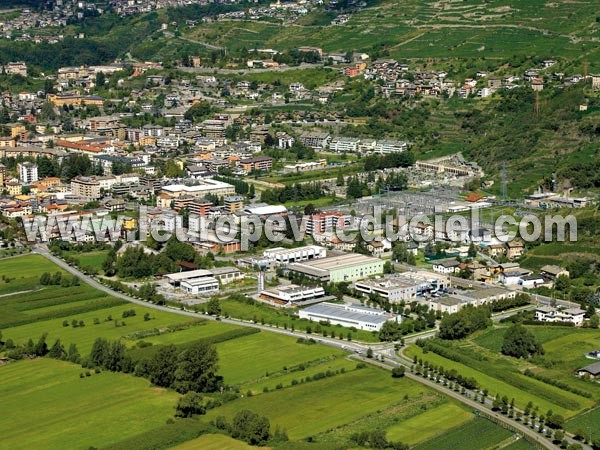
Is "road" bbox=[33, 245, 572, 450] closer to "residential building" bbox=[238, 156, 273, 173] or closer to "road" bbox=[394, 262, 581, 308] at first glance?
"road" bbox=[394, 262, 581, 308]

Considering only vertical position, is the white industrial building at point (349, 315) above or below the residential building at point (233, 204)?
below

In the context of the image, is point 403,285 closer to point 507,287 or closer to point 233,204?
point 507,287

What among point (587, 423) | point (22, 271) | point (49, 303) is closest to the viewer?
point (587, 423)

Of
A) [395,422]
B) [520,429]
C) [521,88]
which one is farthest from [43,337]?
[521,88]

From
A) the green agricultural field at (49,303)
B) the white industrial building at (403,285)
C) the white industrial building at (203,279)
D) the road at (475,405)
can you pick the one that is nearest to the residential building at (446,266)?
the white industrial building at (403,285)

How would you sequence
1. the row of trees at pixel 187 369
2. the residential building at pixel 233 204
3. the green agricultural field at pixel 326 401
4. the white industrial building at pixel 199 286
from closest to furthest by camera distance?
the green agricultural field at pixel 326 401 < the row of trees at pixel 187 369 < the white industrial building at pixel 199 286 < the residential building at pixel 233 204

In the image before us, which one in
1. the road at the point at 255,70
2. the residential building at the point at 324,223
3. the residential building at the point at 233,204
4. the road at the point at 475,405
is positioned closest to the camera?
the road at the point at 475,405

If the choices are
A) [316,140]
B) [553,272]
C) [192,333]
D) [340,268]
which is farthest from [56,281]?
[316,140]

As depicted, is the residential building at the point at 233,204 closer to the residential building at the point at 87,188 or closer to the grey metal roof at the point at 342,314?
the residential building at the point at 87,188
